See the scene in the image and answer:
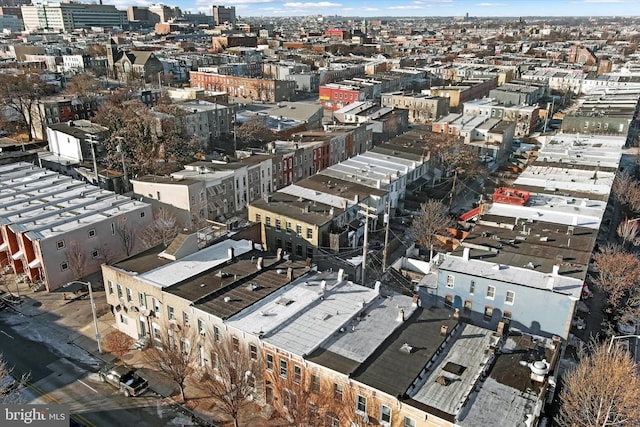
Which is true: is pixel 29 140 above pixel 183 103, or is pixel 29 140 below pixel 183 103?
below

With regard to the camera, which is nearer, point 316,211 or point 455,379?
point 455,379

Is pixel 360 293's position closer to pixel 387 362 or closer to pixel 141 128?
pixel 387 362

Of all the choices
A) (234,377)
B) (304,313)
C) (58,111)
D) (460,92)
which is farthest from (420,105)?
(234,377)

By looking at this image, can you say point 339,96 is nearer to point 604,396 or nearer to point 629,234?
point 629,234

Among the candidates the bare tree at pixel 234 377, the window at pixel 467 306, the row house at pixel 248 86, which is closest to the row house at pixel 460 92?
the row house at pixel 248 86

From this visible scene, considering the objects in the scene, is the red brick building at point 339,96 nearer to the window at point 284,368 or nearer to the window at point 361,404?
the window at point 284,368

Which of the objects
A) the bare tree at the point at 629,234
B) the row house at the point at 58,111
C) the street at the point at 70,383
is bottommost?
the street at the point at 70,383

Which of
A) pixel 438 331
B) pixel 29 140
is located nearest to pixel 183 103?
pixel 29 140
